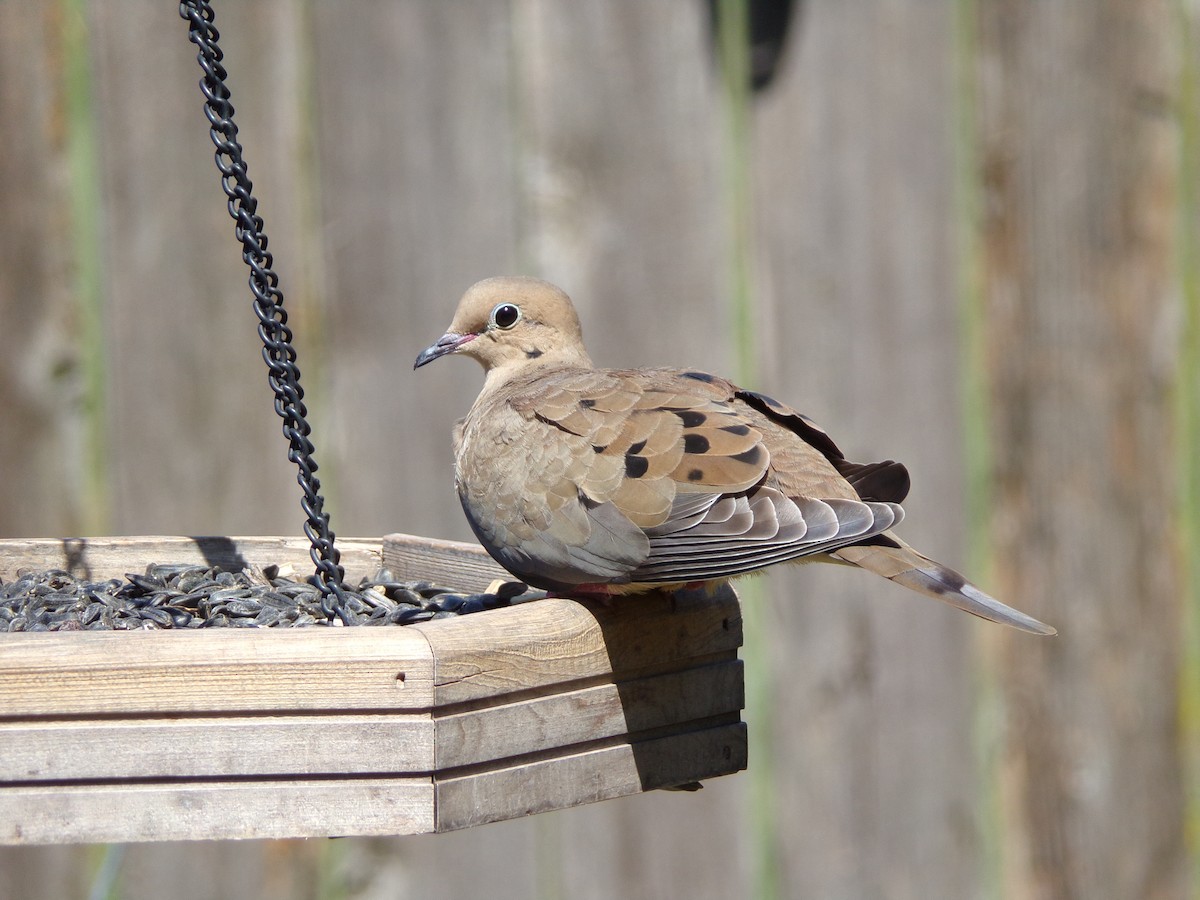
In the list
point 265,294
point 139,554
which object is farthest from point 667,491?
point 139,554

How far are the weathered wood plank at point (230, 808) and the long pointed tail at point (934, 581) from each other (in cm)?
81

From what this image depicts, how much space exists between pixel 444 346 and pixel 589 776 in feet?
4.11

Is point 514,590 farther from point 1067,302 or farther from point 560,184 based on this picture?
point 1067,302

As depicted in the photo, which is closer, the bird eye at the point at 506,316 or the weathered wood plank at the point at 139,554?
the weathered wood plank at the point at 139,554

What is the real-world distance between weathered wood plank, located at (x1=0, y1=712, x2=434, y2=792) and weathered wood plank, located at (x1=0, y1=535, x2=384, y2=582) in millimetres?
1035

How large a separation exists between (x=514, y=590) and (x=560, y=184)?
3.97 ft

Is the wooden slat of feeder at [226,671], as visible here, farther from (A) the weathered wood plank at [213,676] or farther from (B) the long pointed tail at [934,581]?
(B) the long pointed tail at [934,581]

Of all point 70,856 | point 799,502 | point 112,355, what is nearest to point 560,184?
point 112,355

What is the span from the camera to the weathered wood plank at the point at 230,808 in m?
2.07

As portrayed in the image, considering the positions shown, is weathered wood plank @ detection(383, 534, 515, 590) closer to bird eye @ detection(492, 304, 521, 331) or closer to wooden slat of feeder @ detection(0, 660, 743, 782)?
bird eye @ detection(492, 304, 521, 331)

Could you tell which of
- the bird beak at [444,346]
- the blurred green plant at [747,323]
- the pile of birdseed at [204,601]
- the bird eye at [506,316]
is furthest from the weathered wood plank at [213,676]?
the blurred green plant at [747,323]

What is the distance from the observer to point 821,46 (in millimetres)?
3680

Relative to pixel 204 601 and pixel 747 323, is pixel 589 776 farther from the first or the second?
pixel 747 323

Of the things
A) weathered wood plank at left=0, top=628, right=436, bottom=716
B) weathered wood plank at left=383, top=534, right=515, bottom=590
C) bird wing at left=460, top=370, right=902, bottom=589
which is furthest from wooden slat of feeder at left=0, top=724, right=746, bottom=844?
weathered wood plank at left=383, top=534, right=515, bottom=590
